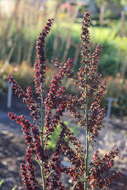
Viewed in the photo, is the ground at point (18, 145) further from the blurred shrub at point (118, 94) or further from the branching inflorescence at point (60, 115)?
the branching inflorescence at point (60, 115)

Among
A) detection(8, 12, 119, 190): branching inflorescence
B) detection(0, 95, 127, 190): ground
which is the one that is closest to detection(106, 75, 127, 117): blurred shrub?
detection(0, 95, 127, 190): ground

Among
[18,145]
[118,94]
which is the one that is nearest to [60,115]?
[18,145]

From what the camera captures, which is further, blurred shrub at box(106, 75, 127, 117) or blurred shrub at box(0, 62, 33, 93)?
blurred shrub at box(0, 62, 33, 93)

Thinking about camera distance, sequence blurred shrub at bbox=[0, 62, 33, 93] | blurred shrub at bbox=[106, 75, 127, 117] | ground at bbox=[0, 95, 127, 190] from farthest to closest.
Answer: blurred shrub at bbox=[0, 62, 33, 93]
blurred shrub at bbox=[106, 75, 127, 117]
ground at bbox=[0, 95, 127, 190]

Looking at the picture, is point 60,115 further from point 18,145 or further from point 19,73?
point 19,73

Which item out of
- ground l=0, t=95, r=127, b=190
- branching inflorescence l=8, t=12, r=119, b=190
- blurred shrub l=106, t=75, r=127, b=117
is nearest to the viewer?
branching inflorescence l=8, t=12, r=119, b=190

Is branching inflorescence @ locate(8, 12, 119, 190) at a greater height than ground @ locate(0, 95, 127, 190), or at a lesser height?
greater

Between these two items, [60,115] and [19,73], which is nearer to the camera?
[60,115]

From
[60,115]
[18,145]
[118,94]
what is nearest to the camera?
[60,115]

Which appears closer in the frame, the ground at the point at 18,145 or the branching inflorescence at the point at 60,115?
the branching inflorescence at the point at 60,115

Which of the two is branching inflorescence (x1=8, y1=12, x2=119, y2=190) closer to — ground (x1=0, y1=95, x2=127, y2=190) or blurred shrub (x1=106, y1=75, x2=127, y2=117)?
ground (x1=0, y1=95, x2=127, y2=190)

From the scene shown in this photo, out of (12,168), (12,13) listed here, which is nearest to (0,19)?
(12,13)

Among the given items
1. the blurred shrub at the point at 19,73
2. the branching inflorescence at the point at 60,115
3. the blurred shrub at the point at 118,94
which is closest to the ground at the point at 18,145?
the blurred shrub at the point at 118,94

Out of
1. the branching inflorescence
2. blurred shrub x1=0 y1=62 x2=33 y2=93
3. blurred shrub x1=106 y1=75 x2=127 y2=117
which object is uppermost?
the branching inflorescence
